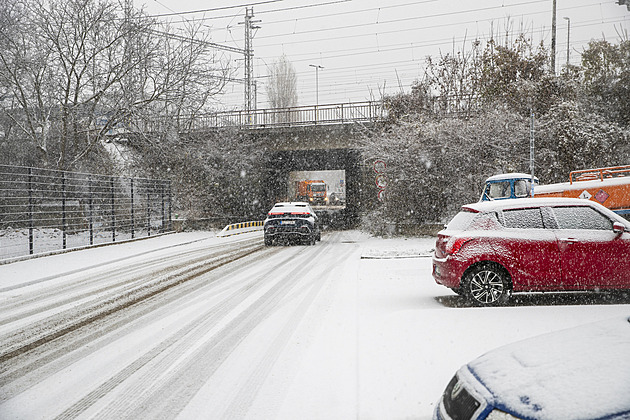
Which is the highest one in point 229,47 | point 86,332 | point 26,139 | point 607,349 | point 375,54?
point 229,47

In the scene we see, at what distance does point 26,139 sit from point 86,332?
2019cm

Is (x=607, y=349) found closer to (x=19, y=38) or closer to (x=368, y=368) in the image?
(x=368, y=368)

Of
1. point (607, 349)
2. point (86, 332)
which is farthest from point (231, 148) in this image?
point (607, 349)

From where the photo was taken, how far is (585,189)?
12.9 m

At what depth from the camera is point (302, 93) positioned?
6091 cm

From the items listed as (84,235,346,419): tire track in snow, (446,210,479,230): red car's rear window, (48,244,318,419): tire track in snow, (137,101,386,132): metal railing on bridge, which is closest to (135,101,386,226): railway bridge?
(137,101,386,132): metal railing on bridge

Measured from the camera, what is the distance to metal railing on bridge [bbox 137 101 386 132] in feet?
93.5

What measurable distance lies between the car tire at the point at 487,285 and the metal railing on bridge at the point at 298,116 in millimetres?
20705

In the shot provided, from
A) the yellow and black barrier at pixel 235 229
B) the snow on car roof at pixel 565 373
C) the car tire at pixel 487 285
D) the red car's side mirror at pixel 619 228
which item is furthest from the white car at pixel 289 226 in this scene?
the snow on car roof at pixel 565 373

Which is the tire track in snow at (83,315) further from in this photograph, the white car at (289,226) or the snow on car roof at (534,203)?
the white car at (289,226)

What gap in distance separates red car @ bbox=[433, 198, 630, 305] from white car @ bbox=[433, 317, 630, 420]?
4.39 metres

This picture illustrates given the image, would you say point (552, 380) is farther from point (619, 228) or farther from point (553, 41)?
point (553, 41)

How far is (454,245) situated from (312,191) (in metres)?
48.5

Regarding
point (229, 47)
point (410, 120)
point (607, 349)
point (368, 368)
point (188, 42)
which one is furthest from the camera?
point (229, 47)
